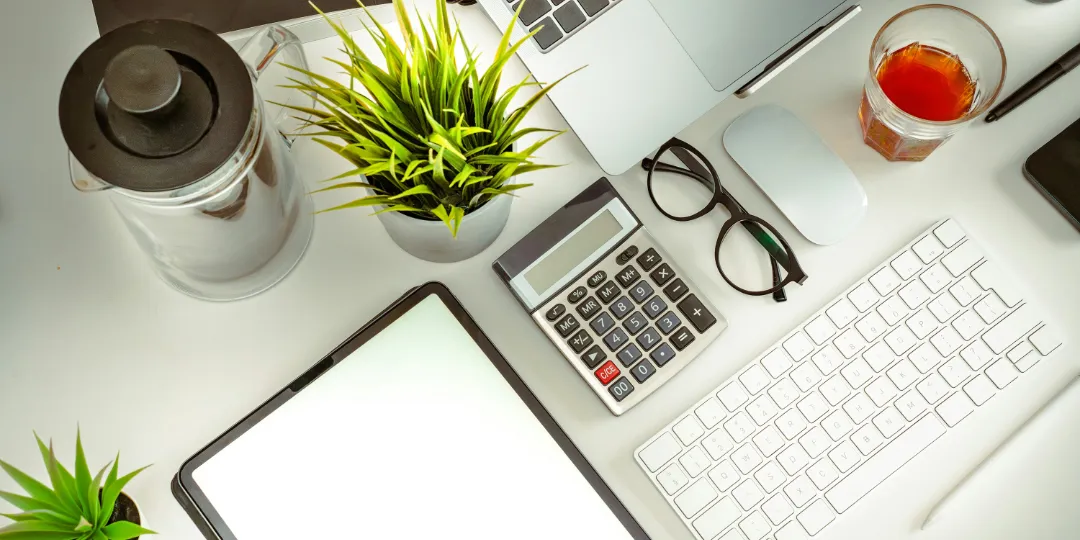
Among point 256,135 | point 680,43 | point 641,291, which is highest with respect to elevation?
point 256,135

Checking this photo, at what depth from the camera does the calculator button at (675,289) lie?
0.67 metres

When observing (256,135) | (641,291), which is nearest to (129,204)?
(256,135)

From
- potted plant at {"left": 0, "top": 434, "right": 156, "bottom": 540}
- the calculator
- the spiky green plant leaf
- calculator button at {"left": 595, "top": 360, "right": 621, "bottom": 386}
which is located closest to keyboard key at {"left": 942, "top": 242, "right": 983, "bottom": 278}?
the calculator

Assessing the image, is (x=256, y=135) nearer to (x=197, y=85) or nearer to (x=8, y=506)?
(x=197, y=85)

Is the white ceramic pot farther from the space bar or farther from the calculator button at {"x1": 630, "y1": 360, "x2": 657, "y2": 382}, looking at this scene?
the space bar

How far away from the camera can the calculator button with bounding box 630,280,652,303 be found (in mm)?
668

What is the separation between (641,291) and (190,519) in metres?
0.43

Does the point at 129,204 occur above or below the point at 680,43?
above

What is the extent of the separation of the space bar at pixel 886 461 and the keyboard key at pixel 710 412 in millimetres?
114

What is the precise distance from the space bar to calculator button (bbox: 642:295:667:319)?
22 centimetres

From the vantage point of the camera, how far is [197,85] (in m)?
0.45

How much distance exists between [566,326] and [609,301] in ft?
0.14

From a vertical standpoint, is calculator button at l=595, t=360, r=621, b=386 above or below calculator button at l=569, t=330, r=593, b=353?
below

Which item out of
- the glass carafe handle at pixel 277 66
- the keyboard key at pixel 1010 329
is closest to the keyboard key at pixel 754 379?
the keyboard key at pixel 1010 329
